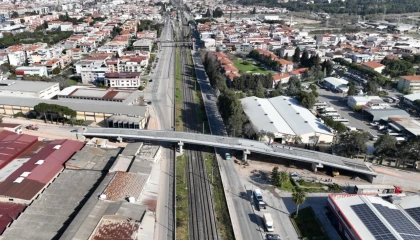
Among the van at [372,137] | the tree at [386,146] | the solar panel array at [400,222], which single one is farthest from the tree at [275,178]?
the van at [372,137]

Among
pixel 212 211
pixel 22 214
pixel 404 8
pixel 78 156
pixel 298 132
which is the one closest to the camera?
pixel 22 214

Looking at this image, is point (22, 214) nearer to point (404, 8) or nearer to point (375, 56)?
point (375, 56)

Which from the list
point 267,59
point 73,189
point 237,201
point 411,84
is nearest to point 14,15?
point 267,59

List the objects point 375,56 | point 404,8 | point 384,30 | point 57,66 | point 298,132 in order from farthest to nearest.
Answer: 1. point 404,8
2. point 384,30
3. point 375,56
4. point 57,66
5. point 298,132

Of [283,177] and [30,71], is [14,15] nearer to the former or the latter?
[30,71]

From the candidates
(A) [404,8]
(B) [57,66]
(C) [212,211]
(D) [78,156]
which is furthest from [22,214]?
(A) [404,8]

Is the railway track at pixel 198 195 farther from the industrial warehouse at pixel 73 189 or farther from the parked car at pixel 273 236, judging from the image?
the parked car at pixel 273 236

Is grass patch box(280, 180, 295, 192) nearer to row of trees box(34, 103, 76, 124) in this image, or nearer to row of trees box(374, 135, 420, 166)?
row of trees box(374, 135, 420, 166)
